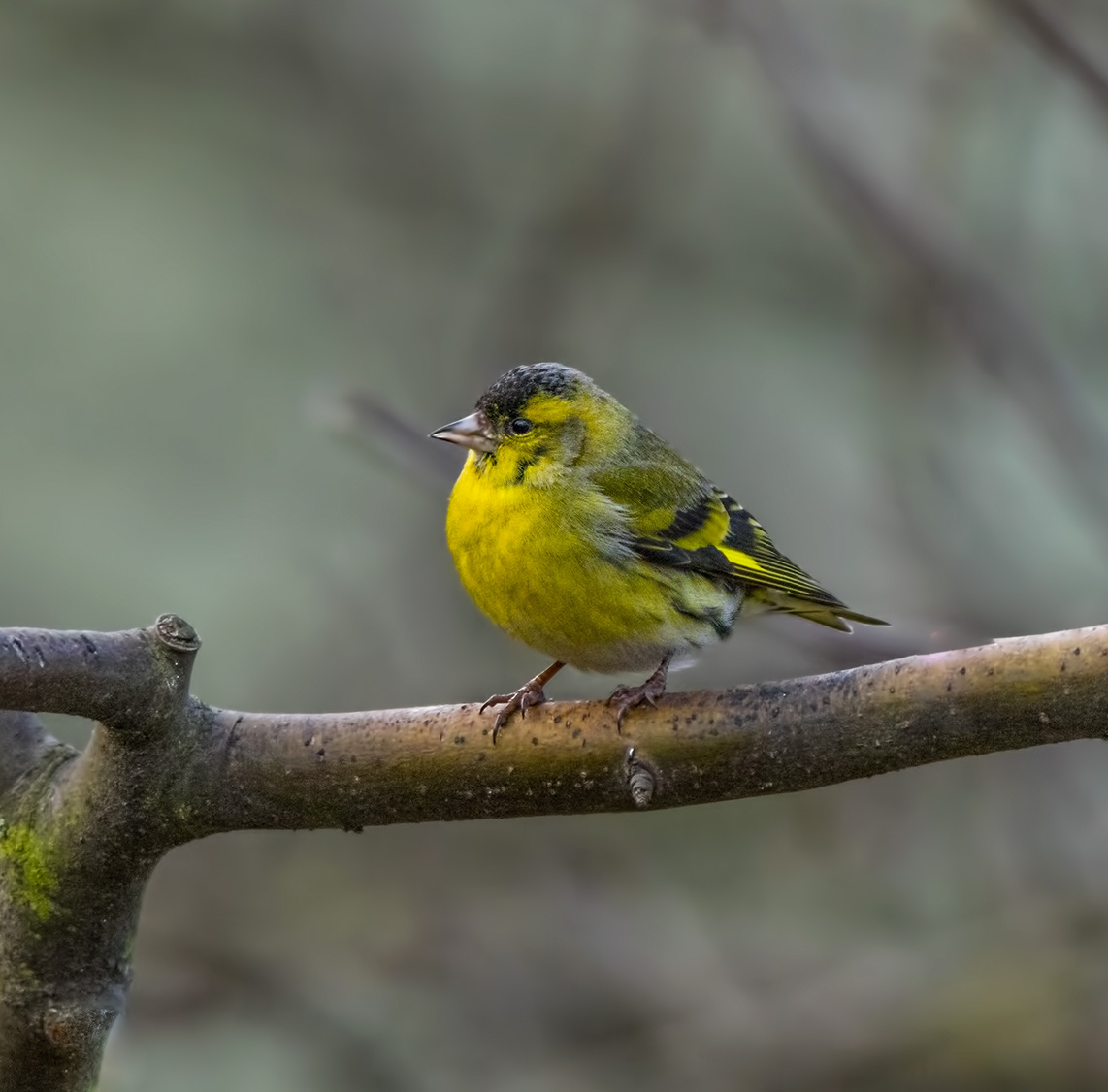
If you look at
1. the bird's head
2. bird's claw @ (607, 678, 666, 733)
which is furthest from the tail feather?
bird's claw @ (607, 678, 666, 733)

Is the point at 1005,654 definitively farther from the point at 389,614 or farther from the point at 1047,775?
the point at 389,614

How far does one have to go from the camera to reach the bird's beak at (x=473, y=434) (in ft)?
13.1

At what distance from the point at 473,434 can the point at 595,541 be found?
503 millimetres

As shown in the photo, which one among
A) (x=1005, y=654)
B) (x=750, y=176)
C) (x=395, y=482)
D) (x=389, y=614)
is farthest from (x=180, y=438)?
(x=1005, y=654)

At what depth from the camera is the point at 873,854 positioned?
20.0 ft

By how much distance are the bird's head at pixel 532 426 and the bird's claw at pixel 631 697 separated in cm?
112

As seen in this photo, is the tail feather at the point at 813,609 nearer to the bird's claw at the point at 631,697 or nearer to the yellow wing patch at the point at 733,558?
the yellow wing patch at the point at 733,558

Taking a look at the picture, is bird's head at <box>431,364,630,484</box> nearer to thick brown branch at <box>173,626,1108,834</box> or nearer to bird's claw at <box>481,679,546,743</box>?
bird's claw at <box>481,679,546,743</box>

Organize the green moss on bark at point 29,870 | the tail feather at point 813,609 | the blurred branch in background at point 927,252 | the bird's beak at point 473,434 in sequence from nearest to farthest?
the green moss on bark at point 29,870
the bird's beak at point 473,434
the tail feather at point 813,609
the blurred branch in background at point 927,252

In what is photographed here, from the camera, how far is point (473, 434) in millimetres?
4027

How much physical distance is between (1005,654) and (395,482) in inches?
250

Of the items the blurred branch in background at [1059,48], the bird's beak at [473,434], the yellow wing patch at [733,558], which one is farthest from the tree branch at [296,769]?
the blurred branch in background at [1059,48]

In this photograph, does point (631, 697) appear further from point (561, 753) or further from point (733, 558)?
point (733, 558)

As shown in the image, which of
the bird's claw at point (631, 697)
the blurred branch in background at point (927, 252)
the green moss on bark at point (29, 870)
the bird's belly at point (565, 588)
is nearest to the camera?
the green moss on bark at point (29, 870)
